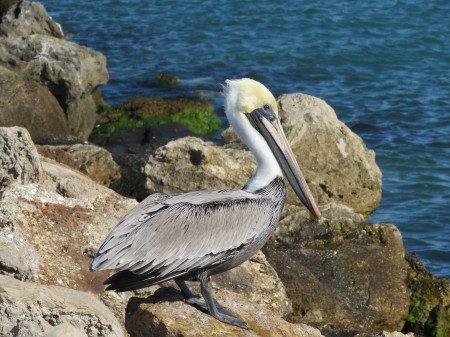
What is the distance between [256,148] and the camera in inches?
266

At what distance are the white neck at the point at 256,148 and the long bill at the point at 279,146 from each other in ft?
0.22

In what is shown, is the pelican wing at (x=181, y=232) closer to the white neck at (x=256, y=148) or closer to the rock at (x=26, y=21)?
the white neck at (x=256, y=148)

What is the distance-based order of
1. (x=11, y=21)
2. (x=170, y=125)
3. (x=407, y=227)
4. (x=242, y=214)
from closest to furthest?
(x=242, y=214) < (x=407, y=227) < (x=170, y=125) < (x=11, y=21)

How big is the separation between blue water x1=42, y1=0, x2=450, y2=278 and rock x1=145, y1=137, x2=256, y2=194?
4.35 meters

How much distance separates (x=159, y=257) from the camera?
577cm

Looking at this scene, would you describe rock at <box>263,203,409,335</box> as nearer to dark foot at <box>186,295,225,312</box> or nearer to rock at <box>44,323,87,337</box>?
dark foot at <box>186,295,225,312</box>

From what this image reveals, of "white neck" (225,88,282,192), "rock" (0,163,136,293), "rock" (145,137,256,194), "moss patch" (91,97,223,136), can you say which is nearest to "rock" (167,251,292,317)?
"rock" (0,163,136,293)

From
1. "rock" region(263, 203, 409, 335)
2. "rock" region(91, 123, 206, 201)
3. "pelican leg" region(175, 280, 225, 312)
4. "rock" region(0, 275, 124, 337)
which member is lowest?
"rock" region(91, 123, 206, 201)

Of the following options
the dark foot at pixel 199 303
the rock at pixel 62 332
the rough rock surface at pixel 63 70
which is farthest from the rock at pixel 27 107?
the rock at pixel 62 332

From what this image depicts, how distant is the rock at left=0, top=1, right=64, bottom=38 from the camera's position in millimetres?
19672

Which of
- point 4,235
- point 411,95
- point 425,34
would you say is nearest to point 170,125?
point 411,95

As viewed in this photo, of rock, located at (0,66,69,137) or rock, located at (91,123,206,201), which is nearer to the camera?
rock, located at (0,66,69,137)

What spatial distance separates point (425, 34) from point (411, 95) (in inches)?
230

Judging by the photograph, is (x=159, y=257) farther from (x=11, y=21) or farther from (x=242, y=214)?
(x=11, y=21)
